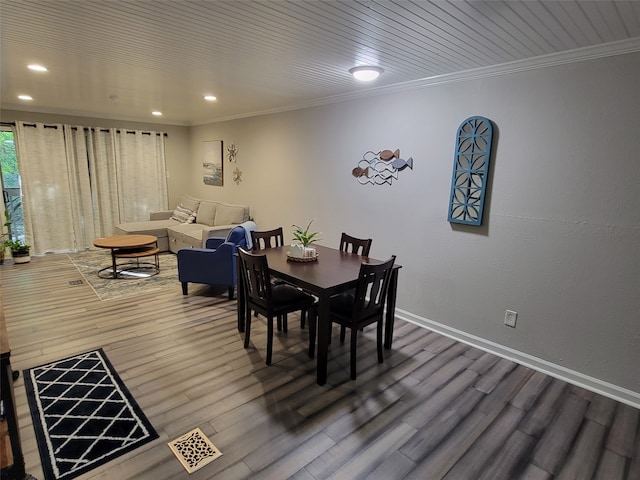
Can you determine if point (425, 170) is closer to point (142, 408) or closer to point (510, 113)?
point (510, 113)

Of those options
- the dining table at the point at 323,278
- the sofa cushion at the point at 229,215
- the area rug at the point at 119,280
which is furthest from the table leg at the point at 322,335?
the sofa cushion at the point at 229,215

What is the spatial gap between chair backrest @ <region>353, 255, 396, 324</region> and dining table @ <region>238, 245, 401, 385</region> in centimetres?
9

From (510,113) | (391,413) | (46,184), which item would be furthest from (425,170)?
(46,184)

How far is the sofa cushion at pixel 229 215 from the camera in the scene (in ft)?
19.3

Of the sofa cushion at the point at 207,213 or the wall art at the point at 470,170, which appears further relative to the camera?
the sofa cushion at the point at 207,213

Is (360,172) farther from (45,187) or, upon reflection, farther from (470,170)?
(45,187)

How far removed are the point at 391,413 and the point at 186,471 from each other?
49.1 inches

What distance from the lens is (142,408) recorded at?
228 cm

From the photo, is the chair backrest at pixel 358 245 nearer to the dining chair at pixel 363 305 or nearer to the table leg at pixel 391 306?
the table leg at pixel 391 306

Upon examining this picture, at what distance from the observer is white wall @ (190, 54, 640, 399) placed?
2.41 meters

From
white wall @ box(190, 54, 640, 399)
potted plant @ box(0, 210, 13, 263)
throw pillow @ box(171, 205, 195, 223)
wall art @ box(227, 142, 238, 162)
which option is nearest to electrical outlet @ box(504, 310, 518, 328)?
white wall @ box(190, 54, 640, 399)

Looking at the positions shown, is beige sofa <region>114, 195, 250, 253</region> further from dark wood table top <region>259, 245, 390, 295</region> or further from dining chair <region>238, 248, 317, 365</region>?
dining chair <region>238, 248, 317, 365</region>

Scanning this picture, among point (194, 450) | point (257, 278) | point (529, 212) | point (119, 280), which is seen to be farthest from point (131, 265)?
point (529, 212)

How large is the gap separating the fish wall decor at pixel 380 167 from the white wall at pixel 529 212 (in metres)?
0.07
